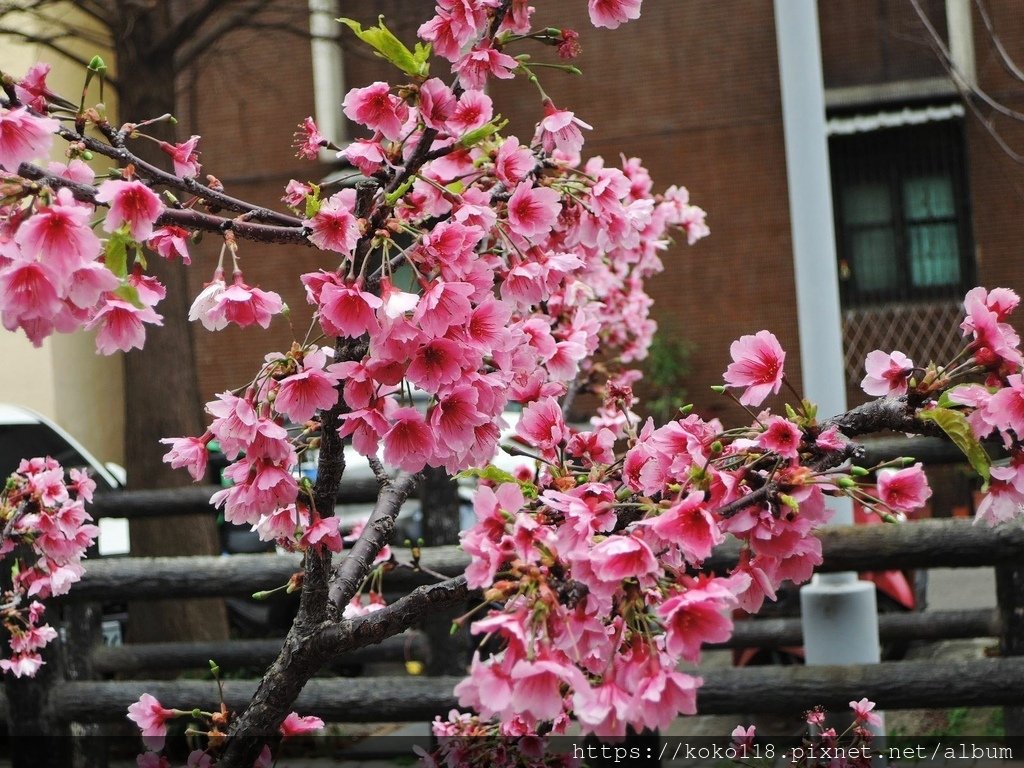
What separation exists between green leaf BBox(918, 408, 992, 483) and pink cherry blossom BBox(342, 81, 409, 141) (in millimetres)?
956

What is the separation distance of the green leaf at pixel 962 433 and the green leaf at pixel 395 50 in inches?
37.1

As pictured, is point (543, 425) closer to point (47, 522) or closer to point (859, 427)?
point (859, 427)

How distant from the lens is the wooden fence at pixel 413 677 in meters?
3.71

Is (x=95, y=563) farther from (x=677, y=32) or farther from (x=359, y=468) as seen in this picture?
(x=677, y=32)

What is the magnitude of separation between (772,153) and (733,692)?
10.9m

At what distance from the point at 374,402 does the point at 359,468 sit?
21.1 feet

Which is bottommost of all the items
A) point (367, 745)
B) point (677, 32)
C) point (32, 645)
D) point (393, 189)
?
point (367, 745)

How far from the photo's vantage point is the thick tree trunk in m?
7.00

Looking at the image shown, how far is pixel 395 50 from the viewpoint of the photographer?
1865 millimetres

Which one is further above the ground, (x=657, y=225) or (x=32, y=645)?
(x=657, y=225)

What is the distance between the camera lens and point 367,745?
5.97 metres

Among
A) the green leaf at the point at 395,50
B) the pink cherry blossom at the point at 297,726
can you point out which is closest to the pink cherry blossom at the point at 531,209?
the green leaf at the point at 395,50

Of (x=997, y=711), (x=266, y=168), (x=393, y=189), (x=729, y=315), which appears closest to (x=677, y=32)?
(x=729, y=315)

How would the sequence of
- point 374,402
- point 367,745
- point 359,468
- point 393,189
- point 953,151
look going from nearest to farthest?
point 374,402, point 393,189, point 367,745, point 359,468, point 953,151
